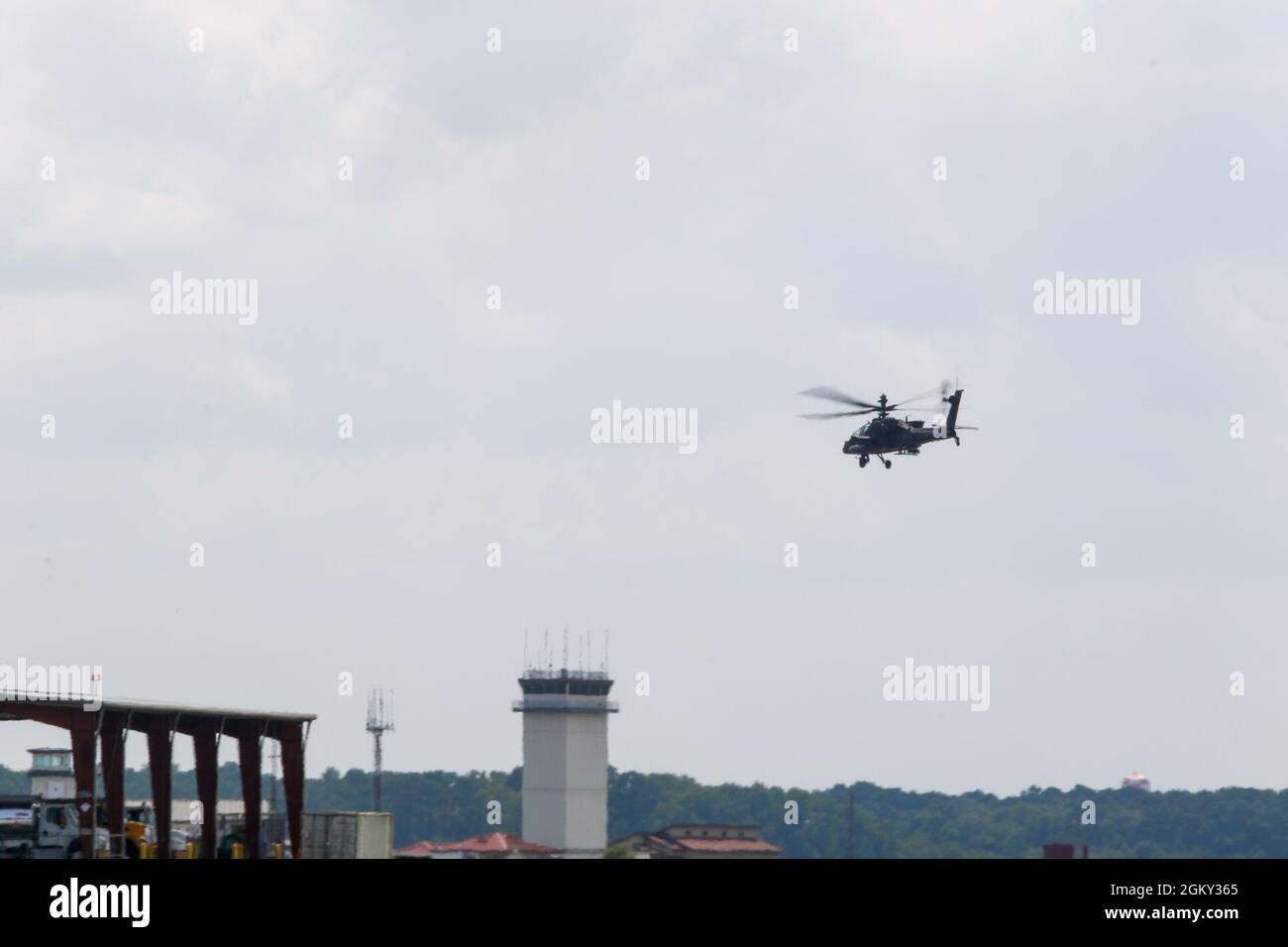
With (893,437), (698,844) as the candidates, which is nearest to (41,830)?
(893,437)

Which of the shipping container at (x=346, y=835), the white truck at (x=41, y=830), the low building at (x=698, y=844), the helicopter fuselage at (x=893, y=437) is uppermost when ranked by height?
the helicopter fuselage at (x=893, y=437)

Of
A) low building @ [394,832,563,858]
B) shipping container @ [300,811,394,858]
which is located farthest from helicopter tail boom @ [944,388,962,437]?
low building @ [394,832,563,858]

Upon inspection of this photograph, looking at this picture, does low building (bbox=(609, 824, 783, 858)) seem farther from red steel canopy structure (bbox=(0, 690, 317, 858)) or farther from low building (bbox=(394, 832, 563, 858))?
red steel canopy structure (bbox=(0, 690, 317, 858))

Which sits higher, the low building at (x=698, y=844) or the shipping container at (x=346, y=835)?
the shipping container at (x=346, y=835)

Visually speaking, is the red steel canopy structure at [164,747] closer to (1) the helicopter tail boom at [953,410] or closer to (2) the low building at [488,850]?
(1) the helicopter tail boom at [953,410]

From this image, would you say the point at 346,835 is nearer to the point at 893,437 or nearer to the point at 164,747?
the point at 164,747

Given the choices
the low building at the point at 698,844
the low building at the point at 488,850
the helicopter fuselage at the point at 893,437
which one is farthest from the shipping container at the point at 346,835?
the low building at the point at 698,844
